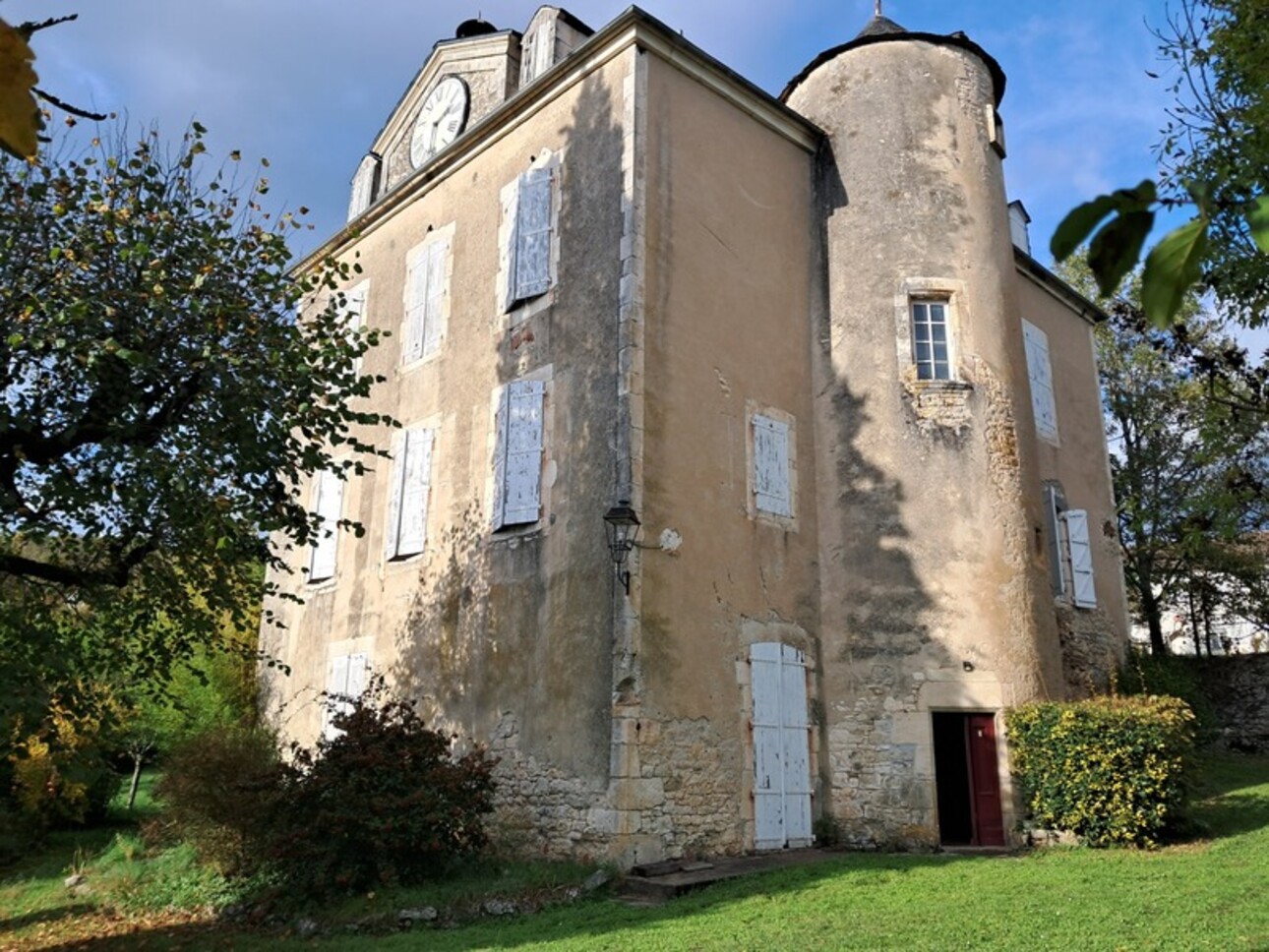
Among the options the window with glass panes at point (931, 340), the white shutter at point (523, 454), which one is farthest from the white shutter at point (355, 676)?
the window with glass panes at point (931, 340)

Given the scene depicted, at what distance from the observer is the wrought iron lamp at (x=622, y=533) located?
31.3 ft

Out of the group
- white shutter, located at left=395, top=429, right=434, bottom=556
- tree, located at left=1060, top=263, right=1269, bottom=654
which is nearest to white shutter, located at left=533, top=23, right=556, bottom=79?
white shutter, located at left=395, top=429, right=434, bottom=556

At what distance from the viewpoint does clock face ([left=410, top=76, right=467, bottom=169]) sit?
14.5 metres

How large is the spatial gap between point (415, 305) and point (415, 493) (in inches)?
115

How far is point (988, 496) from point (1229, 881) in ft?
15.8

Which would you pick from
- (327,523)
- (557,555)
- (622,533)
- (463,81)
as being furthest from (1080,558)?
(463,81)

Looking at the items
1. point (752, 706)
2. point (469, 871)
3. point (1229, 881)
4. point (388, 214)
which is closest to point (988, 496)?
point (752, 706)

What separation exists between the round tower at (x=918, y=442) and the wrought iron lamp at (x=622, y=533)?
304 centimetres

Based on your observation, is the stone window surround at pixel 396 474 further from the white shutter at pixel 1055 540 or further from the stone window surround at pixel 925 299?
the white shutter at pixel 1055 540

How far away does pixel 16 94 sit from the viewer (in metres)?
1.25

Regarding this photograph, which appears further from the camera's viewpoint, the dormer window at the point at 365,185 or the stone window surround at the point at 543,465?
the dormer window at the point at 365,185

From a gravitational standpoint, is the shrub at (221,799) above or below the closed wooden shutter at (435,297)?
below

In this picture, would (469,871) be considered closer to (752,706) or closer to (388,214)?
(752,706)

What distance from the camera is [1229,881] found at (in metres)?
7.65
